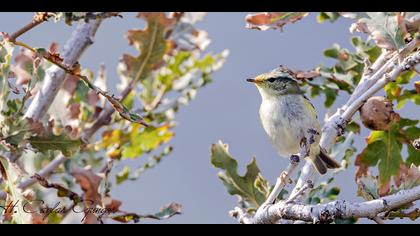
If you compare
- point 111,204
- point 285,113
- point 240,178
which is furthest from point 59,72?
point 285,113

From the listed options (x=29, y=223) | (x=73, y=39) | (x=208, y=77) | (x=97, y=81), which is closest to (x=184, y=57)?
(x=208, y=77)

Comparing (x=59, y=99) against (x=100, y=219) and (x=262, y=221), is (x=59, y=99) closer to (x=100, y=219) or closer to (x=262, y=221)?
(x=100, y=219)

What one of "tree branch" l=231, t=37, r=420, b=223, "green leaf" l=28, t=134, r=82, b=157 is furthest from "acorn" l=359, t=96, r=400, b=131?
"green leaf" l=28, t=134, r=82, b=157

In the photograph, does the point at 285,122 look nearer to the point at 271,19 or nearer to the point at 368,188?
the point at 271,19

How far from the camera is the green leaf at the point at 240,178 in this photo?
2959 millimetres

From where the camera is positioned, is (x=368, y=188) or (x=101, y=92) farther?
(x=368, y=188)

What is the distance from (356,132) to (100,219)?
1.57m

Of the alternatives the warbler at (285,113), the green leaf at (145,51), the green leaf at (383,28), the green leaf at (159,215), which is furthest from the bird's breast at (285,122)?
the green leaf at (159,215)

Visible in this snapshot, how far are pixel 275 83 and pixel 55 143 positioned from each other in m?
1.60

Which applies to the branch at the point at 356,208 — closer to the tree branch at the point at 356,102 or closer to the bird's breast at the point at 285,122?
the tree branch at the point at 356,102

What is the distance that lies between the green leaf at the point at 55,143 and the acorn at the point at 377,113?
1.19 metres

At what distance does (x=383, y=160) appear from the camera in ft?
10.2

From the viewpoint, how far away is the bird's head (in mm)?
3678

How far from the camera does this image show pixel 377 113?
2793 millimetres
